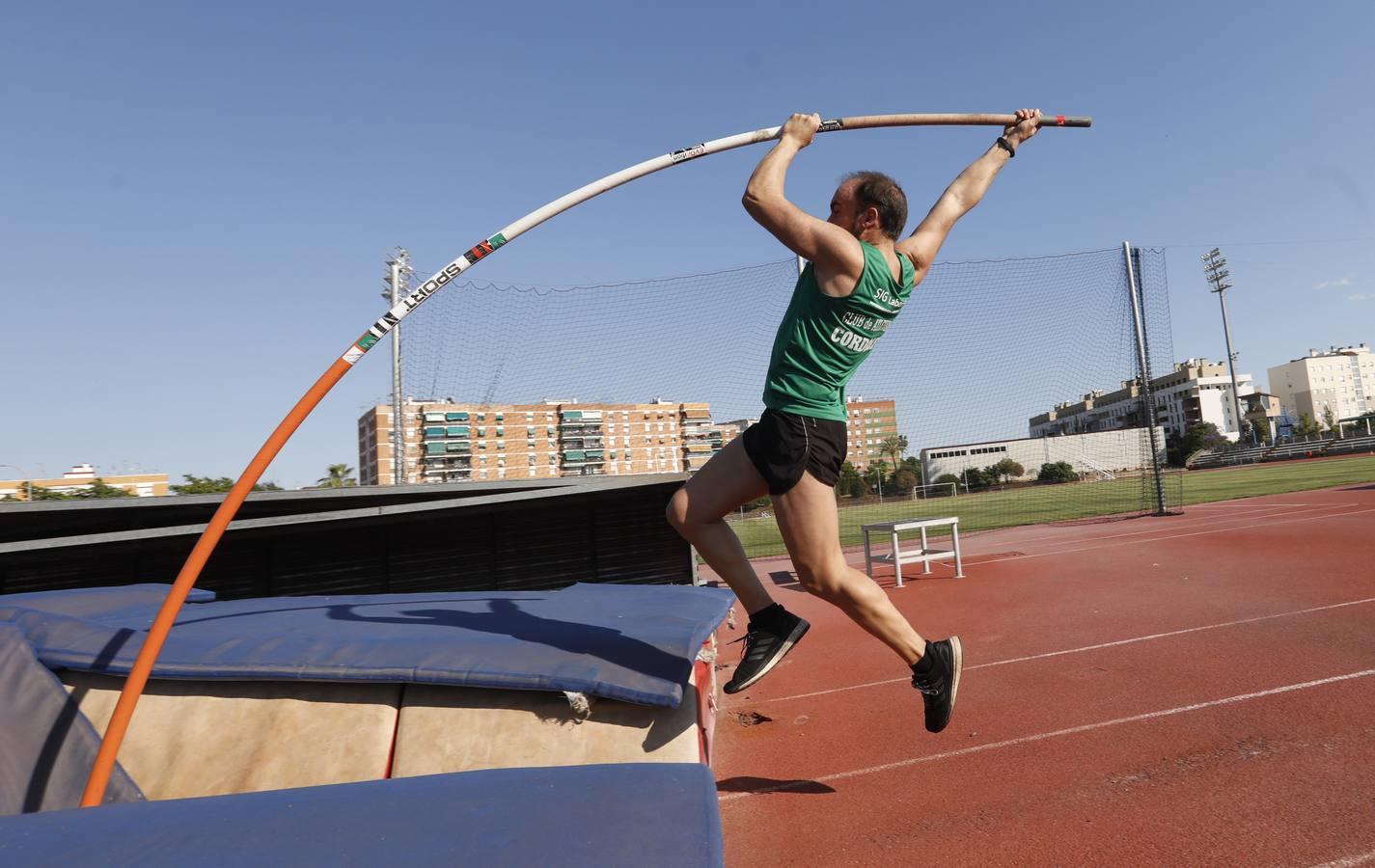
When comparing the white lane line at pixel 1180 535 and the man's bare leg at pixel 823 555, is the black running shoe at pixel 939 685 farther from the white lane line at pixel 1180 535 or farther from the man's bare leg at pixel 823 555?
the white lane line at pixel 1180 535

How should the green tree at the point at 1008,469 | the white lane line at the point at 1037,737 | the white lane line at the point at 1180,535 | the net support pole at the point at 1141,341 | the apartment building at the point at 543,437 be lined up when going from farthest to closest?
1. the green tree at the point at 1008,469
2. the net support pole at the point at 1141,341
3. the apartment building at the point at 543,437
4. the white lane line at the point at 1180,535
5. the white lane line at the point at 1037,737

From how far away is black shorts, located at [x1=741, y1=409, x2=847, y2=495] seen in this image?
2.41 meters

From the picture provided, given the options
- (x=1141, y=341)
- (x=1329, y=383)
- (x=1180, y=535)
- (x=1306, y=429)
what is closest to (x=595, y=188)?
(x=1180, y=535)

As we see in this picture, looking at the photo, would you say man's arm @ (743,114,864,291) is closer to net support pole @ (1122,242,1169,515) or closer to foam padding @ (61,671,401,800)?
foam padding @ (61,671,401,800)

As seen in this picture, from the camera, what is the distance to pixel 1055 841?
252 centimetres

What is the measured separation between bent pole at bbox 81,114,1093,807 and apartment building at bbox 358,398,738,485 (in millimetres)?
4568

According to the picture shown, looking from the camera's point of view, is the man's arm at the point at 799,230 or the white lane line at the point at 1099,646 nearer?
the man's arm at the point at 799,230

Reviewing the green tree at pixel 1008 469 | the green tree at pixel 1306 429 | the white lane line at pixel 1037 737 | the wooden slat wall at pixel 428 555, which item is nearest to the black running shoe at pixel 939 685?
the white lane line at pixel 1037 737

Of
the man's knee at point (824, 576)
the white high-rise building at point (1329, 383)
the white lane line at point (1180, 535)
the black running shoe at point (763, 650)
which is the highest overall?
the white high-rise building at point (1329, 383)

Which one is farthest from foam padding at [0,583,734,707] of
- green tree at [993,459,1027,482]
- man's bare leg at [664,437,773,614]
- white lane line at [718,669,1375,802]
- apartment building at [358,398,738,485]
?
green tree at [993,459,1027,482]

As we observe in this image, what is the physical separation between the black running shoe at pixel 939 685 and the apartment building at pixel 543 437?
518cm

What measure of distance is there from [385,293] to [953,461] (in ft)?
111

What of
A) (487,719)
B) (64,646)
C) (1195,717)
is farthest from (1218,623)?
(64,646)

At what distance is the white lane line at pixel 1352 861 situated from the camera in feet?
7.23
